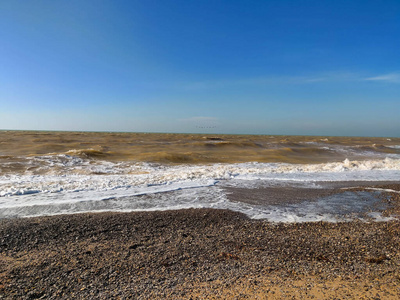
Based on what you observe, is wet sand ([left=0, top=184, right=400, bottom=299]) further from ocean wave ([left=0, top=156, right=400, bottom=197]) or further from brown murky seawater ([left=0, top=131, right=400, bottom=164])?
brown murky seawater ([left=0, top=131, right=400, bottom=164])

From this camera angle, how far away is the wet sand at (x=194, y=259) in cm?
362

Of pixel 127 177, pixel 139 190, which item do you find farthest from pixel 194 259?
pixel 127 177

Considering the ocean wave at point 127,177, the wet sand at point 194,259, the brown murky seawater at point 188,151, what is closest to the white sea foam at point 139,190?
the ocean wave at point 127,177

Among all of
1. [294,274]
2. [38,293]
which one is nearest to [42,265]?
[38,293]

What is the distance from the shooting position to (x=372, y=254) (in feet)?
Answer: 15.5

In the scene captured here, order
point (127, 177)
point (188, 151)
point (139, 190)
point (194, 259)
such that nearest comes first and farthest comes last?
point (194, 259) → point (139, 190) → point (127, 177) → point (188, 151)

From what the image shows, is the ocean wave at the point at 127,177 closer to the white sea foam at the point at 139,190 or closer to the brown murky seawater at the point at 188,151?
the white sea foam at the point at 139,190

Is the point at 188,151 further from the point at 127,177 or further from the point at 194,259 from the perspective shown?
the point at 194,259

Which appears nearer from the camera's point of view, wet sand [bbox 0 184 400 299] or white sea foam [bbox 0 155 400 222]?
wet sand [bbox 0 184 400 299]

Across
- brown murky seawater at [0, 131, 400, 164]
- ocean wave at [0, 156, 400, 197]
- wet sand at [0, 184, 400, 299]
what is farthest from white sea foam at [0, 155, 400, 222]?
brown murky seawater at [0, 131, 400, 164]

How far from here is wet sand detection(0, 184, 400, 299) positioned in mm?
3623

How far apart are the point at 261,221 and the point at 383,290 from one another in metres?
3.22

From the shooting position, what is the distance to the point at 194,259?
4508mm

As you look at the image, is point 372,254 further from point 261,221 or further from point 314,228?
point 261,221
